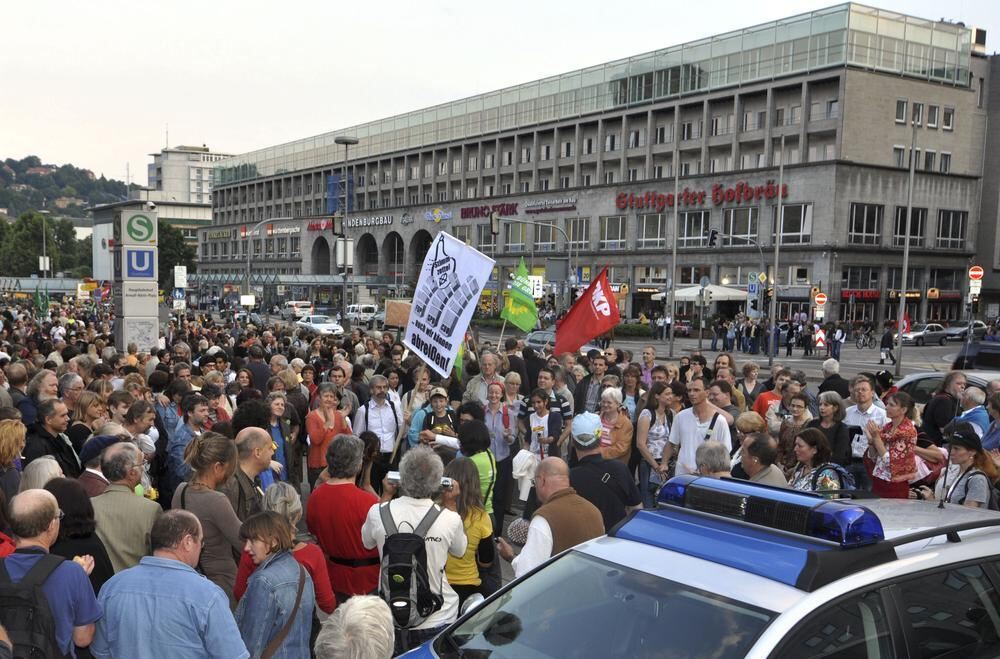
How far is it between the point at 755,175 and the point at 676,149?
8.07 meters

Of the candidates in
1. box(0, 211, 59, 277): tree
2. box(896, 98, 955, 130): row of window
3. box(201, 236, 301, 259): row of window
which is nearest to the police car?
box(896, 98, 955, 130): row of window

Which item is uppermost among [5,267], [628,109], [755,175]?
[628,109]

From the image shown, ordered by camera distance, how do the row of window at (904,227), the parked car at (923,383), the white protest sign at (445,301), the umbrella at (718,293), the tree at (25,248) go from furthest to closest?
1. the tree at (25,248)
2. the row of window at (904,227)
3. the umbrella at (718,293)
4. the parked car at (923,383)
5. the white protest sign at (445,301)

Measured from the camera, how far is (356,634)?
3086 millimetres

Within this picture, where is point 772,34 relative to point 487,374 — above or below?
above

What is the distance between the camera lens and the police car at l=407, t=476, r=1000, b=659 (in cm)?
295

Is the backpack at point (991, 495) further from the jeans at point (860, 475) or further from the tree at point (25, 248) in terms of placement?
the tree at point (25, 248)

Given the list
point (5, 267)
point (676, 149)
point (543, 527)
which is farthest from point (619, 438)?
point (5, 267)

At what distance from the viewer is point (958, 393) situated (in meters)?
9.34

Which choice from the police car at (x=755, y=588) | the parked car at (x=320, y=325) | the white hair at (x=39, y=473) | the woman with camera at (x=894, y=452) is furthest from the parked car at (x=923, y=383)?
the parked car at (x=320, y=325)

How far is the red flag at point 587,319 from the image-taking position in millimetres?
12758

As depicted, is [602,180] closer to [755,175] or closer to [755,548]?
[755,175]

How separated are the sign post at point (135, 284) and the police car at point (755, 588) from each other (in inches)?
623

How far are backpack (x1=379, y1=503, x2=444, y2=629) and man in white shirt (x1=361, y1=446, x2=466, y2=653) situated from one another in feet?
0.26
